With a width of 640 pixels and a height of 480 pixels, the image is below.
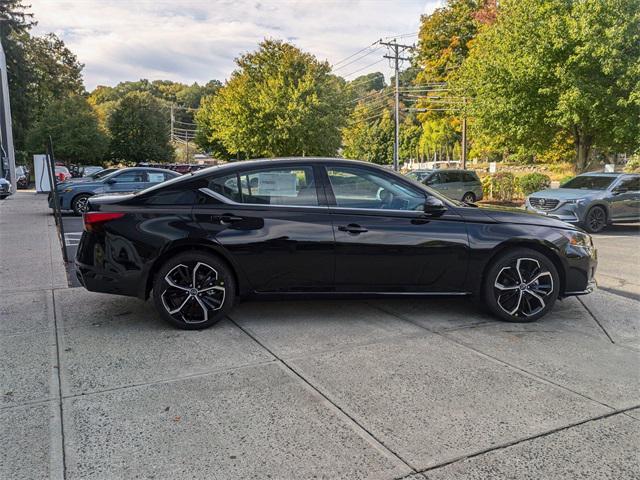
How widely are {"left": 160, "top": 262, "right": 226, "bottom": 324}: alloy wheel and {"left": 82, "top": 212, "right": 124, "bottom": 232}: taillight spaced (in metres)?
0.69

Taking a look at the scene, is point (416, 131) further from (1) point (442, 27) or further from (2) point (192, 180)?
(2) point (192, 180)

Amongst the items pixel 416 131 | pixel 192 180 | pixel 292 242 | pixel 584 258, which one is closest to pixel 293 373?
pixel 292 242

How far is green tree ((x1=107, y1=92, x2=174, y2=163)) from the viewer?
4650 centimetres

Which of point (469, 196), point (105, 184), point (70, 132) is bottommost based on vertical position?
point (469, 196)

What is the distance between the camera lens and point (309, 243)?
455cm

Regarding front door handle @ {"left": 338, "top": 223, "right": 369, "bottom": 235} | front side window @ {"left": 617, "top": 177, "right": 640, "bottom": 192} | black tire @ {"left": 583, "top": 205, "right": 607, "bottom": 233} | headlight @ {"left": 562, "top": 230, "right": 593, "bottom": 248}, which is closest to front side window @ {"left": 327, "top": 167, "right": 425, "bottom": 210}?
front door handle @ {"left": 338, "top": 223, "right": 369, "bottom": 235}

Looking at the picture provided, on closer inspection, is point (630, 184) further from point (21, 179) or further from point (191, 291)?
point (21, 179)

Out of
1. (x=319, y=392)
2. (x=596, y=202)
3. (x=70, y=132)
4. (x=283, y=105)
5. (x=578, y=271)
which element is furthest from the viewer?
Result: (x=70, y=132)

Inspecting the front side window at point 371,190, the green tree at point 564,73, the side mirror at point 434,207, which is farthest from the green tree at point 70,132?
the side mirror at point 434,207

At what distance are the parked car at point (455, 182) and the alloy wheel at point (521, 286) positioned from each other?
15156mm

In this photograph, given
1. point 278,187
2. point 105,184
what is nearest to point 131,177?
point 105,184

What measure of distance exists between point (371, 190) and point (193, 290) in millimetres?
1821

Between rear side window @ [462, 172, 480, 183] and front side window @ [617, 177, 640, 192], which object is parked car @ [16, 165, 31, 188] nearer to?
rear side window @ [462, 172, 480, 183]

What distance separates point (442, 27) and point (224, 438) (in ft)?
124
